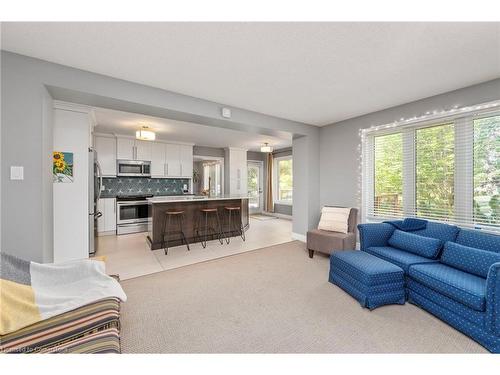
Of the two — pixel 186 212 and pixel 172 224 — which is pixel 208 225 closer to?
pixel 186 212

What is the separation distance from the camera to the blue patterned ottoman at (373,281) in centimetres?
219

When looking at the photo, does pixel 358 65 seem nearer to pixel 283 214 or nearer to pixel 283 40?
pixel 283 40

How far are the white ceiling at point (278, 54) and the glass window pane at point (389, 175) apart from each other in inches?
33.6

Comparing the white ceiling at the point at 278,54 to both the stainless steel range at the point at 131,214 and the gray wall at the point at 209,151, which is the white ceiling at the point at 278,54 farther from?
the gray wall at the point at 209,151

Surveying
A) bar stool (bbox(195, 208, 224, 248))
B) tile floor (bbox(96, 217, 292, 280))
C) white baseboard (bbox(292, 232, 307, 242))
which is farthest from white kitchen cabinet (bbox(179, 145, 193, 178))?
white baseboard (bbox(292, 232, 307, 242))

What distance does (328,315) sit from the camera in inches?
A: 82.7

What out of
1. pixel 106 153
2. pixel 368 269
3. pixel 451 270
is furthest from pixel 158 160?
pixel 451 270

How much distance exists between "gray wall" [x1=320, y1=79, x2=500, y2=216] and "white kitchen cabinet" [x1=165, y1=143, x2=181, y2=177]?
13.5 feet

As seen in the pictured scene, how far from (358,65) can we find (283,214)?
636 cm

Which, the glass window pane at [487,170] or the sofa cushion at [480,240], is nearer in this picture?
the sofa cushion at [480,240]

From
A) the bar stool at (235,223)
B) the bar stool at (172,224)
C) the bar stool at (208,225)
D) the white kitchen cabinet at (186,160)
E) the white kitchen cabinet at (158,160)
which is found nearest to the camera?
the bar stool at (172,224)

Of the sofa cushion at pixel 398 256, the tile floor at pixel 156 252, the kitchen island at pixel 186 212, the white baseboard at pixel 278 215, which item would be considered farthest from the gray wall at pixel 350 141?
the white baseboard at pixel 278 215
